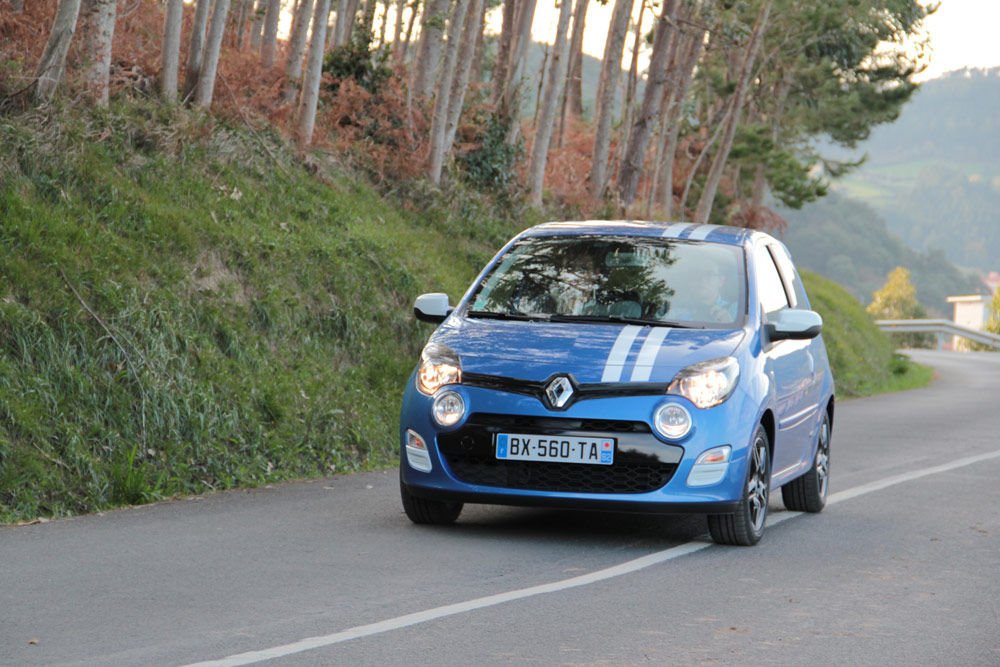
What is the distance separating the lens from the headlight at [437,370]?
870 centimetres

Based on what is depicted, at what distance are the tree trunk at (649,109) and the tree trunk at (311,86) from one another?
9164 mm

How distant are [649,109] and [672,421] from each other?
19.9 meters

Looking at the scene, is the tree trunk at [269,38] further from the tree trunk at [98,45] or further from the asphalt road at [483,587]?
the asphalt road at [483,587]

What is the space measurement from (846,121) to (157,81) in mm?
32357

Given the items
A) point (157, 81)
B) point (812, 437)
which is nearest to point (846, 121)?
point (157, 81)

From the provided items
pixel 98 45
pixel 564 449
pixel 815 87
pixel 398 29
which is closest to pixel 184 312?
pixel 98 45

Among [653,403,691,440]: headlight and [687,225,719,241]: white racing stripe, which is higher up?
[687,225,719,241]: white racing stripe

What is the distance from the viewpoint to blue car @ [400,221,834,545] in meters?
8.41

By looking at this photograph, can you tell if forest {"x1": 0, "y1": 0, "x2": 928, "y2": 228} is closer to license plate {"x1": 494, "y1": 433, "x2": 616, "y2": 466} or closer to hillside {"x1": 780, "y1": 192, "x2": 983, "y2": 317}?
license plate {"x1": 494, "y1": 433, "x2": 616, "y2": 466}

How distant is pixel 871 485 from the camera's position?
12797mm

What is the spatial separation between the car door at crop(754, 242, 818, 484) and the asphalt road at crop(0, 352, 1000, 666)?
48 centimetres

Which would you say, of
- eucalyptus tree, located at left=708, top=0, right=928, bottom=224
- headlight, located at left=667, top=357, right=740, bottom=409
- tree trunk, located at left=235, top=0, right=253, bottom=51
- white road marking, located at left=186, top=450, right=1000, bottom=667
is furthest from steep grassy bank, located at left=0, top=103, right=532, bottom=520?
eucalyptus tree, located at left=708, top=0, right=928, bottom=224

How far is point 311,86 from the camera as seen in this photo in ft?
65.3

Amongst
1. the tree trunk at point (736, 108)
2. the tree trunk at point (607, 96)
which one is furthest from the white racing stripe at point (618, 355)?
the tree trunk at point (736, 108)
